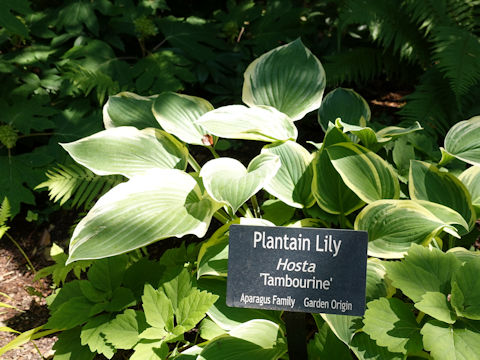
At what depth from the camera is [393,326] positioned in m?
1.21

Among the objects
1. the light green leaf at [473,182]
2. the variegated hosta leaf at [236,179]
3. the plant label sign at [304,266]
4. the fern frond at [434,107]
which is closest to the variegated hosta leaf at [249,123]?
the variegated hosta leaf at [236,179]

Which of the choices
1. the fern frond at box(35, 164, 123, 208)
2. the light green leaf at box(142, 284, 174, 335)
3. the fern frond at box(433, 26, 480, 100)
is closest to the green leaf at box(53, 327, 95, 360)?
the light green leaf at box(142, 284, 174, 335)

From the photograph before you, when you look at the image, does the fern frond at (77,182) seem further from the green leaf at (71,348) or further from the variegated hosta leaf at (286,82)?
the variegated hosta leaf at (286,82)

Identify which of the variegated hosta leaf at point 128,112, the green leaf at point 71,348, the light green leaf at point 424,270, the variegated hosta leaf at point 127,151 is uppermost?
the variegated hosta leaf at point 128,112

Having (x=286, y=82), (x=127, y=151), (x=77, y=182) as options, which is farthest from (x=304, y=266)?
(x=77, y=182)

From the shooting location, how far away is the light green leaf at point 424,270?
121 cm

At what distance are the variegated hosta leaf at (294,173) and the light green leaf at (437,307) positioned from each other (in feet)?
1.72

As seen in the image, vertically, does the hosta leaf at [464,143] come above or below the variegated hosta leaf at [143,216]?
above

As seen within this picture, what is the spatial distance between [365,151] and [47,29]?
6.32 feet

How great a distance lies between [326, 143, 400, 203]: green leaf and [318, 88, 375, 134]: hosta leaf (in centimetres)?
35

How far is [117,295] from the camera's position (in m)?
1.50

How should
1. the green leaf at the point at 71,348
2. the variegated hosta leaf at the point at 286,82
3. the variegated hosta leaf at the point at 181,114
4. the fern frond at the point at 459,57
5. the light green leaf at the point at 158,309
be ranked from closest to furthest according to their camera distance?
the light green leaf at the point at 158,309 < the green leaf at the point at 71,348 < the variegated hosta leaf at the point at 181,114 < the variegated hosta leaf at the point at 286,82 < the fern frond at the point at 459,57

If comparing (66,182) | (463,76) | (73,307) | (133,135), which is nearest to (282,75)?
(133,135)

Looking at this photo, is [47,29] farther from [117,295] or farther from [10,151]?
[117,295]
